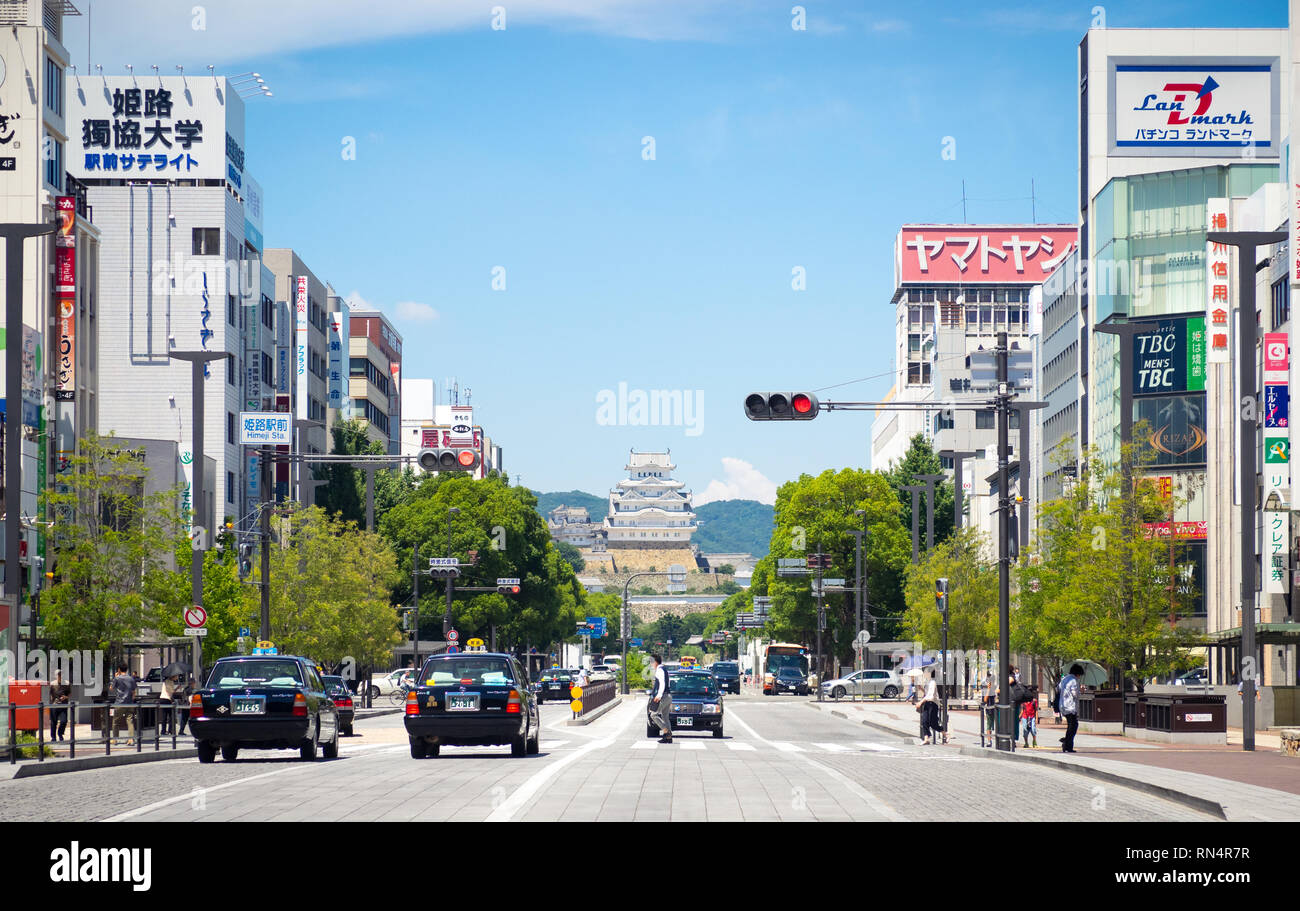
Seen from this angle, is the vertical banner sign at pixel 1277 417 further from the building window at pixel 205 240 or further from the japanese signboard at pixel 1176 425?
the building window at pixel 205 240

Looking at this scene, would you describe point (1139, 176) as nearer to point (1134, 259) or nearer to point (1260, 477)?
point (1134, 259)

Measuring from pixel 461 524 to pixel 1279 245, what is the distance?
60688mm

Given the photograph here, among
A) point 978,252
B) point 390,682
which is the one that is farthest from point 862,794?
point 978,252

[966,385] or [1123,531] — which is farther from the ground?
[966,385]

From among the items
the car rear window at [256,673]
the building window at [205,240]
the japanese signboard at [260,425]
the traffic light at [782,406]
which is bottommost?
the car rear window at [256,673]

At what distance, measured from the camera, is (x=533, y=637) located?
106812 millimetres

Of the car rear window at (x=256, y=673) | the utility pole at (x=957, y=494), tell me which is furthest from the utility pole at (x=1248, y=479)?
the utility pole at (x=957, y=494)

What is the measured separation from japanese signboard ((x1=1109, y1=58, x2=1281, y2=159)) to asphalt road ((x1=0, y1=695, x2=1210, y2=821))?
51.9m

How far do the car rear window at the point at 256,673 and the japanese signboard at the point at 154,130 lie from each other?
56.4m

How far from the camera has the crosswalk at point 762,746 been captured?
33.1 meters

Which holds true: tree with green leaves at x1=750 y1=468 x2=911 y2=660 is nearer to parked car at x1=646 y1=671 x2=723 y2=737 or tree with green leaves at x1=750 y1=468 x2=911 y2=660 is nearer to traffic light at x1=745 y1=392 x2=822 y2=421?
parked car at x1=646 y1=671 x2=723 y2=737

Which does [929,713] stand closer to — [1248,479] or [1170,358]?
[1248,479]

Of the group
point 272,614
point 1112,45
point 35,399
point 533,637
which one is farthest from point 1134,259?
point 533,637
